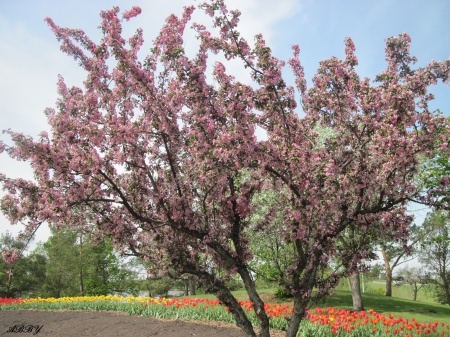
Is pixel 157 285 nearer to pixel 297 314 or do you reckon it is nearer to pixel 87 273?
pixel 87 273

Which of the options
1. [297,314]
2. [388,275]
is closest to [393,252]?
[388,275]

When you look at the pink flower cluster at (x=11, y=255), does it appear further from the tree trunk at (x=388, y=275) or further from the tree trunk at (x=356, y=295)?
the tree trunk at (x=388, y=275)

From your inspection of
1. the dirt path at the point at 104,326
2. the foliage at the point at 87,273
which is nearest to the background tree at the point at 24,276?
the foliage at the point at 87,273

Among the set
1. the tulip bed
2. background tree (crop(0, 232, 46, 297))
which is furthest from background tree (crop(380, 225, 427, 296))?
background tree (crop(0, 232, 46, 297))

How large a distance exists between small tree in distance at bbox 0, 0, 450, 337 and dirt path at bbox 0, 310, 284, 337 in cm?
369

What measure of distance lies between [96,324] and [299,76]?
10095 millimetres

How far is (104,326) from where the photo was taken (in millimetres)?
10742

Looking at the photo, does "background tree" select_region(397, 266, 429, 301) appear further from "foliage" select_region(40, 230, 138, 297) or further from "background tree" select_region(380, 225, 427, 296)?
"foliage" select_region(40, 230, 138, 297)

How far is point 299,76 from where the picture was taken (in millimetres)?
6617

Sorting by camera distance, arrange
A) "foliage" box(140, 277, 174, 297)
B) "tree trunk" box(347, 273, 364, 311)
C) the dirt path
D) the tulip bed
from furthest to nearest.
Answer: "foliage" box(140, 277, 174, 297) → "tree trunk" box(347, 273, 364, 311) → the dirt path → the tulip bed

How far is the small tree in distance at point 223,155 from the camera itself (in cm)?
527

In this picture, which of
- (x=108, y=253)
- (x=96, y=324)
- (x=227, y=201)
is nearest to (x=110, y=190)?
(x=227, y=201)

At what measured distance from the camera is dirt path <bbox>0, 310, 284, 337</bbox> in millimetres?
9133

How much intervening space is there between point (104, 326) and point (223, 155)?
8779 millimetres
